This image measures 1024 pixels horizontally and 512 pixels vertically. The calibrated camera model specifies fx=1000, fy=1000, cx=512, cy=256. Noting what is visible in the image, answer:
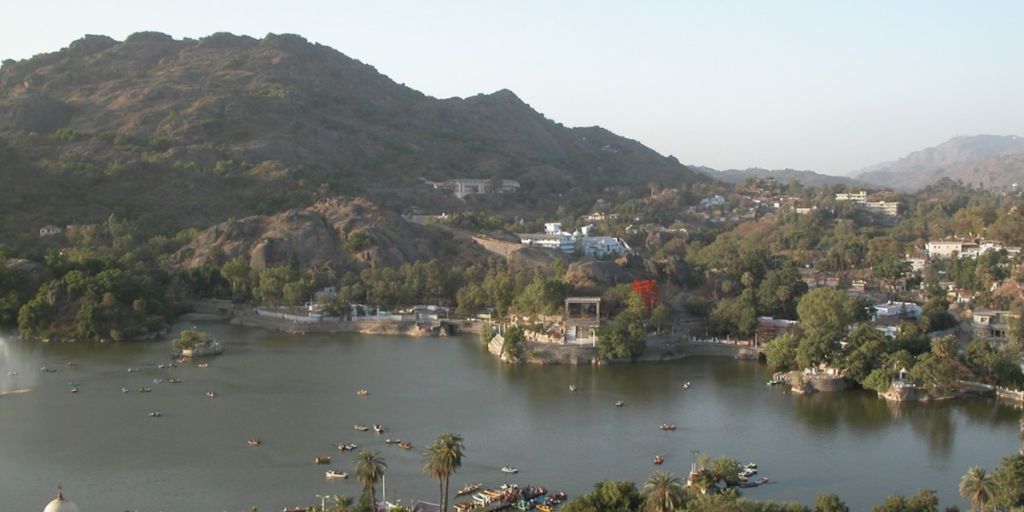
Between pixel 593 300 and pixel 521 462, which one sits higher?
pixel 593 300

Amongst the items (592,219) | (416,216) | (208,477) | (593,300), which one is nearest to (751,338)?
(593,300)

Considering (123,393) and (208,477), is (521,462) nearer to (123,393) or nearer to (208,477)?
(208,477)

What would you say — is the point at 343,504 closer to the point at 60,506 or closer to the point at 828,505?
the point at 60,506

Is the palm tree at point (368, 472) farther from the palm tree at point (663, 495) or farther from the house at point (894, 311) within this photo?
the house at point (894, 311)

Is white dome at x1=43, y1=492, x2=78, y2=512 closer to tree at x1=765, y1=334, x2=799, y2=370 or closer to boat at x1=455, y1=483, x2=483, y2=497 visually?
boat at x1=455, y1=483, x2=483, y2=497

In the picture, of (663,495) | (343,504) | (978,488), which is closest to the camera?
(663,495)

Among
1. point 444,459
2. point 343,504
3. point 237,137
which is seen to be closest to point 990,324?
point 444,459
